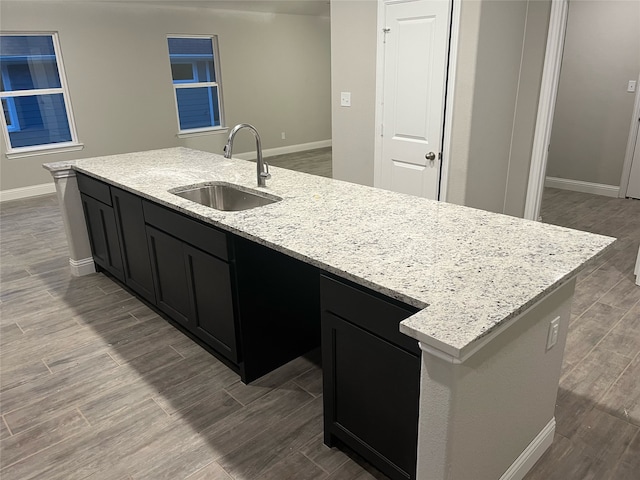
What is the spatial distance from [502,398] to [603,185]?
17.1 feet

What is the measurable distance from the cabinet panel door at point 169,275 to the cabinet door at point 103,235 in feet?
1.87

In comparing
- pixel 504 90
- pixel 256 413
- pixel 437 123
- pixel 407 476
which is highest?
pixel 504 90

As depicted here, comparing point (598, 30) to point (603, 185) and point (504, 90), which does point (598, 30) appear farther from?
point (504, 90)

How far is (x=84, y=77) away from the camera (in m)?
6.31

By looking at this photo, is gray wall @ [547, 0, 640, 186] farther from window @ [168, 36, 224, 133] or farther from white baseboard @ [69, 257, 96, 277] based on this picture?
white baseboard @ [69, 257, 96, 277]

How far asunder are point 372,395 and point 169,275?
1518 millimetres

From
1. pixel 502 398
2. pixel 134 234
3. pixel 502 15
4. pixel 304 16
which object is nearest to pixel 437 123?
pixel 502 15

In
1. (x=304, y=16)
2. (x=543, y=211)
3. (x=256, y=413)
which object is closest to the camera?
(x=256, y=413)

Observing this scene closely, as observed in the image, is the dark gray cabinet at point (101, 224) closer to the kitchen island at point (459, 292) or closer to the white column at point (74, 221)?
the white column at point (74, 221)

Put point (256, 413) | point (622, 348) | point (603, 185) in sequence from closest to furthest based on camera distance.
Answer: point (256, 413) < point (622, 348) < point (603, 185)

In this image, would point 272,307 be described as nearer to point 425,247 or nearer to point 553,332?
point 425,247

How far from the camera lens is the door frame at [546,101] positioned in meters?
3.71

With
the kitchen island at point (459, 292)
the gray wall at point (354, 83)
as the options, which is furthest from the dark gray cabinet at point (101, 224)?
the gray wall at point (354, 83)

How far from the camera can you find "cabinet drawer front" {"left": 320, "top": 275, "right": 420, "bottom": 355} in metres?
1.48
